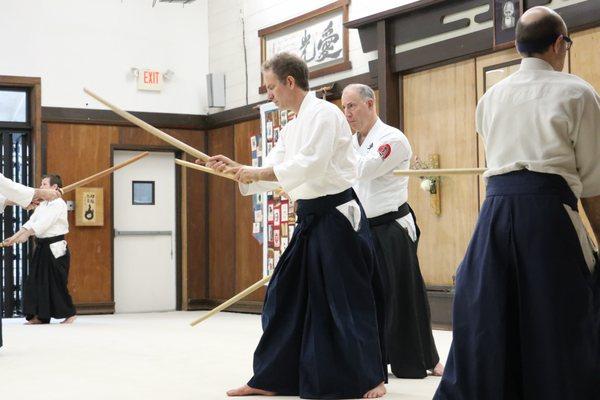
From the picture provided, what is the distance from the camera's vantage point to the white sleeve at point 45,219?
866 centimetres

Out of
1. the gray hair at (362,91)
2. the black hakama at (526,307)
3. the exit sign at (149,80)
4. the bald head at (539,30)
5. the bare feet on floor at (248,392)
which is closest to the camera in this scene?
the black hakama at (526,307)

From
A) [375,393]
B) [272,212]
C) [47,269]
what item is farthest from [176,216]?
[375,393]

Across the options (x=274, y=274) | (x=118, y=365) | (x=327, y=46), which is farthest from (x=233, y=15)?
(x=274, y=274)

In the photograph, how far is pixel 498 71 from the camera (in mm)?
6934

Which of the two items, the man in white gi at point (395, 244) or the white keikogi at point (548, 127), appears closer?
the white keikogi at point (548, 127)

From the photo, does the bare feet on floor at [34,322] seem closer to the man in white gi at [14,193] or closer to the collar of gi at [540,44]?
the man in white gi at [14,193]

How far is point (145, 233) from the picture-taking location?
10.5 m

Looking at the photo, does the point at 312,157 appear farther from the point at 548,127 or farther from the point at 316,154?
the point at 548,127

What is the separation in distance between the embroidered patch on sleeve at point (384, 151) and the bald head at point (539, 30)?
63.7 inches

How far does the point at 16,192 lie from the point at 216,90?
16.2 ft

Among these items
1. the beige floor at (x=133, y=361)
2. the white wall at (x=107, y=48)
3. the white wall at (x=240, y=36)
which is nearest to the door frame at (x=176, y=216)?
the white wall at (x=107, y=48)

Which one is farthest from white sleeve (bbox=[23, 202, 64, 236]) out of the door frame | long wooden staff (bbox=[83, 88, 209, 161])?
long wooden staff (bbox=[83, 88, 209, 161])

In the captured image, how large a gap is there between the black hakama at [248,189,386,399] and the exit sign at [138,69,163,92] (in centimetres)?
674

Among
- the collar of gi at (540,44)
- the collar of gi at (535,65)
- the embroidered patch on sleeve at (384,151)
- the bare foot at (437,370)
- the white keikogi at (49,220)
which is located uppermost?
the collar of gi at (540,44)
